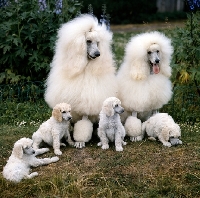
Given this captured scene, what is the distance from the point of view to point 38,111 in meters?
8.10

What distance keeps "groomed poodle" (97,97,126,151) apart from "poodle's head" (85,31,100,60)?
0.62 meters

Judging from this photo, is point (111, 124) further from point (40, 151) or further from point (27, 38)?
point (27, 38)

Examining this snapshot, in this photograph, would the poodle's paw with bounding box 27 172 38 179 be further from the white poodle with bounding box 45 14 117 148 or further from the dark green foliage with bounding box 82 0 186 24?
the dark green foliage with bounding box 82 0 186 24

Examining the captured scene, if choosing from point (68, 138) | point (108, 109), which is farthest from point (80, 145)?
point (108, 109)

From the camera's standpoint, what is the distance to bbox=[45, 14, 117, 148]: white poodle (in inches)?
233

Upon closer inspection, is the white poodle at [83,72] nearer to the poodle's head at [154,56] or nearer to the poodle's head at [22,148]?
the poodle's head at [154,56]

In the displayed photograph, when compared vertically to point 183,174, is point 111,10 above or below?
above

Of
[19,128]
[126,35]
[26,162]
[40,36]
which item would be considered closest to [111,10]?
[126,35]

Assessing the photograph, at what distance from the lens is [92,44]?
19.5ft

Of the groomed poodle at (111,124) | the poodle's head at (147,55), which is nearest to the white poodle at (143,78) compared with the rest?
the poodle's head at (147,55)

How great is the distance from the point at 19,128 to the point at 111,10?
14929 mm

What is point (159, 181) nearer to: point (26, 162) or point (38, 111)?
point (26, 162)

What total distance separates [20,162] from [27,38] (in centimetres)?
382

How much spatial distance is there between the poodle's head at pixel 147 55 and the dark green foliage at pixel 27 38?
103 inches
